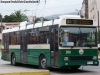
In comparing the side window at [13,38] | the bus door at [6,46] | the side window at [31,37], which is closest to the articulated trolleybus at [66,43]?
the side window at [31,37]

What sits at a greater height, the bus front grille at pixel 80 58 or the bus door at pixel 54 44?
the bus door at pixel 54 44

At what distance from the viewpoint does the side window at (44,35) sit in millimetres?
17516

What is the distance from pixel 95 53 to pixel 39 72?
4085 mm

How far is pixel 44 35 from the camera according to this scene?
58.5ft

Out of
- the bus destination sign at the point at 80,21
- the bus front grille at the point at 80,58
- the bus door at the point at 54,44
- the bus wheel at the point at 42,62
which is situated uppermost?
the bus destination sign at the point at 80,21

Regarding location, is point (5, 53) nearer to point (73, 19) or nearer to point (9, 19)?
point (73, 19)

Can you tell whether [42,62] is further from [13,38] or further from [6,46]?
[6,46]

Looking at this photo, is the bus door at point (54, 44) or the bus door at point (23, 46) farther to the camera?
the bus door at point (23, 46)

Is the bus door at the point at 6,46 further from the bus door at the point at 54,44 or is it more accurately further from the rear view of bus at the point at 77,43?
the rear view of bus at the point at 77,43

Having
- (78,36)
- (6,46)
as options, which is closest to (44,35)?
(78,36)

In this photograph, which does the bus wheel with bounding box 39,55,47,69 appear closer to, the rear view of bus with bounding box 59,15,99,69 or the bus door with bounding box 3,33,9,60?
the rear view of bus with bounding box 59,15,99,69

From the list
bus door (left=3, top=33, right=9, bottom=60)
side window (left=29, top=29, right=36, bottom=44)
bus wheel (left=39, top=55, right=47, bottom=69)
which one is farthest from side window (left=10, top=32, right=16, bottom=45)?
bus wheel (left=39, top=55, right=47, bottom=69)

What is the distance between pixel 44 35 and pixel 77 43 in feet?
7.86

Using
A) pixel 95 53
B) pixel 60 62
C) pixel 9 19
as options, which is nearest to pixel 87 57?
pixel 95 53
